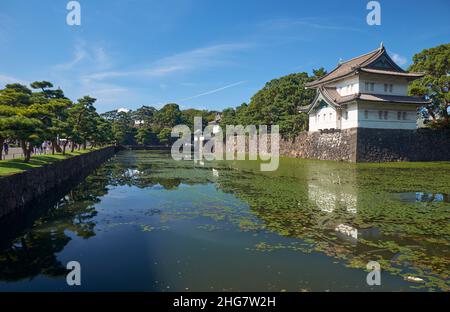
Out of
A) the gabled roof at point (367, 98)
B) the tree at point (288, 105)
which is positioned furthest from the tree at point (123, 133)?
the gabled roof at point (367, 98)

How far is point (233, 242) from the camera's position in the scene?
700 centimetres

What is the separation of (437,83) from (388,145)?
745 centimetres

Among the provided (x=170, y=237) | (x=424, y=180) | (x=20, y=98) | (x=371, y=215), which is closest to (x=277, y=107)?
(x=424, y=180)

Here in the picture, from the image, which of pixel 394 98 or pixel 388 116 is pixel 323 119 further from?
pixel 394 98

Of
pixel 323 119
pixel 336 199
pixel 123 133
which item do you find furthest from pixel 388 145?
pixel 123 133

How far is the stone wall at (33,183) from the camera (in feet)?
30.1

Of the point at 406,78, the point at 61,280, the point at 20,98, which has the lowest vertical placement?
the point at 61,280

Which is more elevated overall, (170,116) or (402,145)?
(170,116)

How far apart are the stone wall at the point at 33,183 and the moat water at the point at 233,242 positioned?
567 millimetres

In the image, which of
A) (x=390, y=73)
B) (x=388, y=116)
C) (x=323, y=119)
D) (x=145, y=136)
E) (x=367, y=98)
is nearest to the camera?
(x=367, y=98)

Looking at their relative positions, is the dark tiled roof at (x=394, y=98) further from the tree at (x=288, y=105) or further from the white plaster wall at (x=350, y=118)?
the tree at (x=288, y=105)
